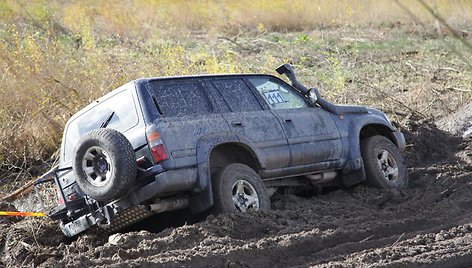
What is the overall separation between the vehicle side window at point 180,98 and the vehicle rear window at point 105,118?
27cm

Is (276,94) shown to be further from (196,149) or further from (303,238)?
(303,238)

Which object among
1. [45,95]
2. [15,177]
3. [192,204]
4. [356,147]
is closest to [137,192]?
[192,204]

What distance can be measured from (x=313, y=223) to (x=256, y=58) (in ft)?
35.0

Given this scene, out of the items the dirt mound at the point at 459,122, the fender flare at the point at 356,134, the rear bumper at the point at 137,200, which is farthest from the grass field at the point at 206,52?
the rear bumper at the point at 137,200

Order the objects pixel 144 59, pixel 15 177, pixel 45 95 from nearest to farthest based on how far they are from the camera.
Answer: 1. pixel 15 177
2. pixel 45 95
3. pixel 144 59

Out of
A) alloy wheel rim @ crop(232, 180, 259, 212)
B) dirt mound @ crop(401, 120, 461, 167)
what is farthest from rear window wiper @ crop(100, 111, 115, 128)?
dirt mound @ crop(401, 120, 461, 167)

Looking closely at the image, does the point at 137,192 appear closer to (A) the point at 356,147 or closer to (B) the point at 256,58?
(A) the point at 356,147

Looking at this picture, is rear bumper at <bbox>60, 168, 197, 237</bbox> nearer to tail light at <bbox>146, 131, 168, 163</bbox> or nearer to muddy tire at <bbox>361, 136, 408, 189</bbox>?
tail light at <bbox>146, 131, 168, 163</bbox>

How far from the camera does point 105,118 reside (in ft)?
27.2

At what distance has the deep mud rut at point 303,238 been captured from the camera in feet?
21.9

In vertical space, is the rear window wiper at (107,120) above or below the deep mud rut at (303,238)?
above

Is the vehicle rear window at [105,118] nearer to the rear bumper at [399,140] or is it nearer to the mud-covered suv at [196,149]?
the mud-covered suv at [196,149]

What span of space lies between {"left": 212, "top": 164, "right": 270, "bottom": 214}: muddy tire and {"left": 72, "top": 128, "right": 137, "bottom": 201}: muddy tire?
0.94 metres

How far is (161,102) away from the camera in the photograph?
8148mm
